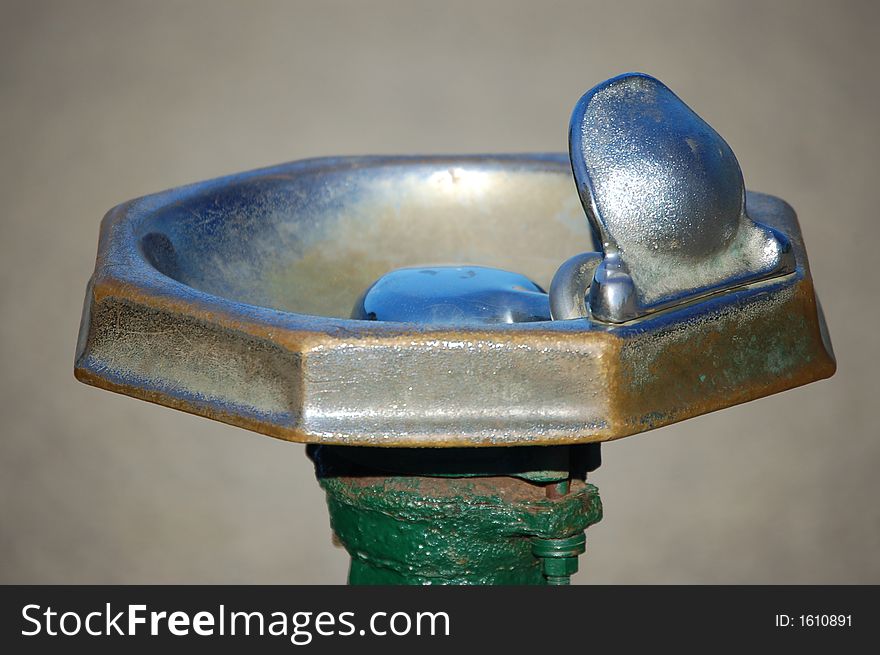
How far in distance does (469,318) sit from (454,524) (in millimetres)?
127

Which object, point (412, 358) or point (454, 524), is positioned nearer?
point (412, 358)

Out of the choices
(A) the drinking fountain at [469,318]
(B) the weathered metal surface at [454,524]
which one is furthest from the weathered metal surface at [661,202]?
(B) the weathered metal surface at [454,524]

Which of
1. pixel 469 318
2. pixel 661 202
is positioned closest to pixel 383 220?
pixel 469 318

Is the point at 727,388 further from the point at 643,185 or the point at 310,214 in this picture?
the point at 310,214

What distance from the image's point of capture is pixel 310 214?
0.97 meters

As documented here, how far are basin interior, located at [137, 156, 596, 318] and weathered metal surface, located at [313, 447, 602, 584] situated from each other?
0.42 ft

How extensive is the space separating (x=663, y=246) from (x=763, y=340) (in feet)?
0.23

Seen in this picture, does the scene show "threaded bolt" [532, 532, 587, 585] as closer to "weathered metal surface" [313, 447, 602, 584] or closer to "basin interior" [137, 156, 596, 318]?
"weathered metal surface" [313, 447, 602, 584]

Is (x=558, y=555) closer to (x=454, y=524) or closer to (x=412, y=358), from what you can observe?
(x=454, y=524)

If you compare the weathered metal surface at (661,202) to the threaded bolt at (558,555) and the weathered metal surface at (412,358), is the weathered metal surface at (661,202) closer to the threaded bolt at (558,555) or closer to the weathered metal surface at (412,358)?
the weathered metal surface at (412,358)

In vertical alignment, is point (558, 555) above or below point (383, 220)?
below

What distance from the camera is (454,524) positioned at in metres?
0.85

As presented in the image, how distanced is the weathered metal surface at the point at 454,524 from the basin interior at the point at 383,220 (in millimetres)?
129

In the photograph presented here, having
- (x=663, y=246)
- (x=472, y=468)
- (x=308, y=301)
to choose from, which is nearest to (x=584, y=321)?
(x=663, y=246)
